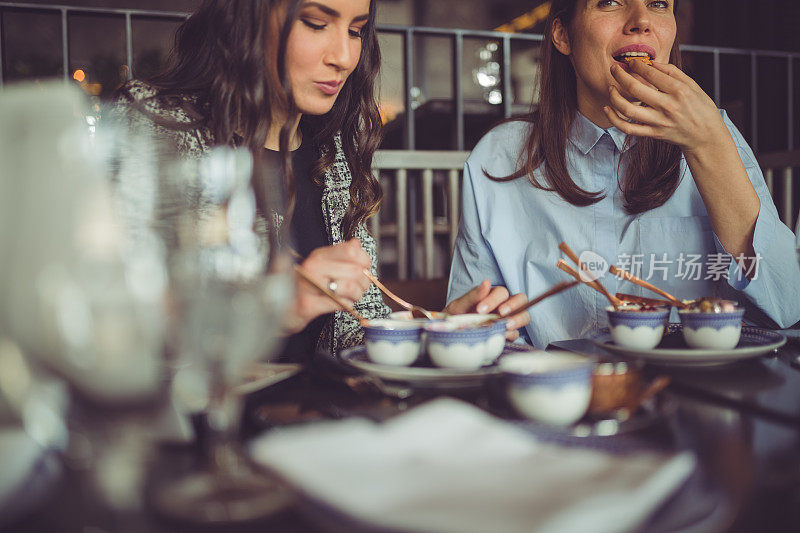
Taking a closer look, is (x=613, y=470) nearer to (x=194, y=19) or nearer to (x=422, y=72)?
(x=194, y=19)

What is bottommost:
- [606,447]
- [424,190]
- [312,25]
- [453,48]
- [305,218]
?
[606,447]

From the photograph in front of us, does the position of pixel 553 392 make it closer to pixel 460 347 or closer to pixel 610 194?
pixel 460 347

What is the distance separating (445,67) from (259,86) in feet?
21.2

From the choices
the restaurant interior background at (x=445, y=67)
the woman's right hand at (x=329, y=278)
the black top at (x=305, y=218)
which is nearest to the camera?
the woman's right hand at (x=329, y=278)

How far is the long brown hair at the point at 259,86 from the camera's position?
138 centimetres

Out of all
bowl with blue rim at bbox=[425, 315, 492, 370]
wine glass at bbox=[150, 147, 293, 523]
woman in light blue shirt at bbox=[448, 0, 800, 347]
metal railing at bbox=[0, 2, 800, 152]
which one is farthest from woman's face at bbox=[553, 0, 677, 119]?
metal railing at bbox=[0, 2, 800, 152]

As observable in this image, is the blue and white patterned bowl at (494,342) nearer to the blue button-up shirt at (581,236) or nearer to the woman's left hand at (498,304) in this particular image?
the woman's left hand at (498,304)

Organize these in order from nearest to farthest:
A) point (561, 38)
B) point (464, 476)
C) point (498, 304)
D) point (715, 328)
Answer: point (464, 476)
point (715, 328)
point (498, 304)
point (561, 38)

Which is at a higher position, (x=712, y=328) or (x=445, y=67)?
(x=445, y=67)

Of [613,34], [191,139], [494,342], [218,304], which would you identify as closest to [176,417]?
[218,304]

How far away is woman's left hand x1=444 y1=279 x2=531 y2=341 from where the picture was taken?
3.76ft

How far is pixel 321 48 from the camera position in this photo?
1393 millimetres

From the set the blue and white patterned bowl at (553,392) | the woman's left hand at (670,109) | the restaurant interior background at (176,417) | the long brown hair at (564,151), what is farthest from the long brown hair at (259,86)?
the blue and white patterned bowl at (553,392)

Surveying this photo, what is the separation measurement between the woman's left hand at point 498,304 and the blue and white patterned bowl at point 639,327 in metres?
0.17
